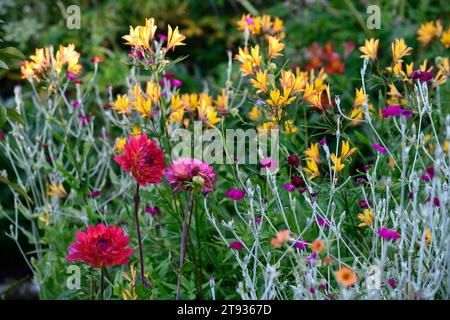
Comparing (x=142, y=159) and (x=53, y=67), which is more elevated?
(x=53, y=67)

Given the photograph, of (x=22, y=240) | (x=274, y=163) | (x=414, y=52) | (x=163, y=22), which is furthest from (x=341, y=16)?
(x=274, y=163)

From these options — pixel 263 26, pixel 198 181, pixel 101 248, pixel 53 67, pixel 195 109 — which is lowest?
pixel 101 248

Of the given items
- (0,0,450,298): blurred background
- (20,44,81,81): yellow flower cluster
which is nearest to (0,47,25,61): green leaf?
(20,44,81,81): yellow flower cluster

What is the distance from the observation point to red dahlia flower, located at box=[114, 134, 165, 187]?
1.65 metres

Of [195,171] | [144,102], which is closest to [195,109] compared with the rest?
[144,102]

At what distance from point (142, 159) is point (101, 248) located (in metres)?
0.23

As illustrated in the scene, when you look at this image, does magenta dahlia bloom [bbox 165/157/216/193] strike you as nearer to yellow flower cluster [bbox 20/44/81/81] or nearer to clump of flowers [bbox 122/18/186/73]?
clump of flowers [bbox 122/18/186/73]

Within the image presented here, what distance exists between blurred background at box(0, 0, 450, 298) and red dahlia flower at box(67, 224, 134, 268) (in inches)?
58.4

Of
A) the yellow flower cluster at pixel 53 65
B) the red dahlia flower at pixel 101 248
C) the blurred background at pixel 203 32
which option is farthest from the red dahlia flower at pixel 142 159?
the blurred background at pixel 203 32

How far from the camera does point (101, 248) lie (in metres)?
1.58

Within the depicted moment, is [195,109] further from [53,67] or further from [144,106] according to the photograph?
[53,67]
